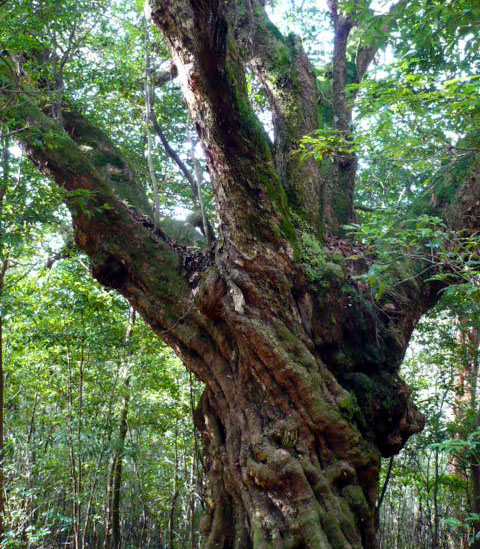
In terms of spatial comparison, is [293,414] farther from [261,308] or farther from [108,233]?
[108,233]

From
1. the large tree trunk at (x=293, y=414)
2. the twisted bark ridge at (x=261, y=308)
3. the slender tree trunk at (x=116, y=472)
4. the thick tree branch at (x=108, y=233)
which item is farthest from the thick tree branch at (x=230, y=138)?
the slender tree trunk at (x=116, y=472)

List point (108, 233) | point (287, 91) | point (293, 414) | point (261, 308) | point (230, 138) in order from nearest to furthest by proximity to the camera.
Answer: point (293, 414)
point (261, 308)
point (230, 138)
point (108, 233)
point (287, 91)

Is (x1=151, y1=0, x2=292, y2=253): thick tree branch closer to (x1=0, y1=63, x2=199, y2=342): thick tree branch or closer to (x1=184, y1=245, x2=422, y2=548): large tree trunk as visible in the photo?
(x1=184, y1=245, x2=422, y2=548): large tree trunk

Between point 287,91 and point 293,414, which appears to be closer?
point 293,414

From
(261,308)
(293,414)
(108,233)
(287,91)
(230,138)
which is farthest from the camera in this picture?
(287,91)

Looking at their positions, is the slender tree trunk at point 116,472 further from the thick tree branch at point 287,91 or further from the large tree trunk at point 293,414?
the thick tree branch at point 287,91

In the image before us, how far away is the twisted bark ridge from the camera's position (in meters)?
3.03

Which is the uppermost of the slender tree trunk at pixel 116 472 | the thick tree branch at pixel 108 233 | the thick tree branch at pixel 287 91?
the thick tree branch at pixel 287 91

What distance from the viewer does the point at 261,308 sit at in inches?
132

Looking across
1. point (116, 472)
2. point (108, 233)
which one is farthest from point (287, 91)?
point (116, 472)

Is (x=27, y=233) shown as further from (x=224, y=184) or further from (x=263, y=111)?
(x=263, y=111)

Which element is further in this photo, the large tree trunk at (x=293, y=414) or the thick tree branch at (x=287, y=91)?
the thick tree branch at (x=287, y=91)

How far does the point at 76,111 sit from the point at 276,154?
2.43m

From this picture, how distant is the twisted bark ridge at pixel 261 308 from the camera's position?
9.95 feet
